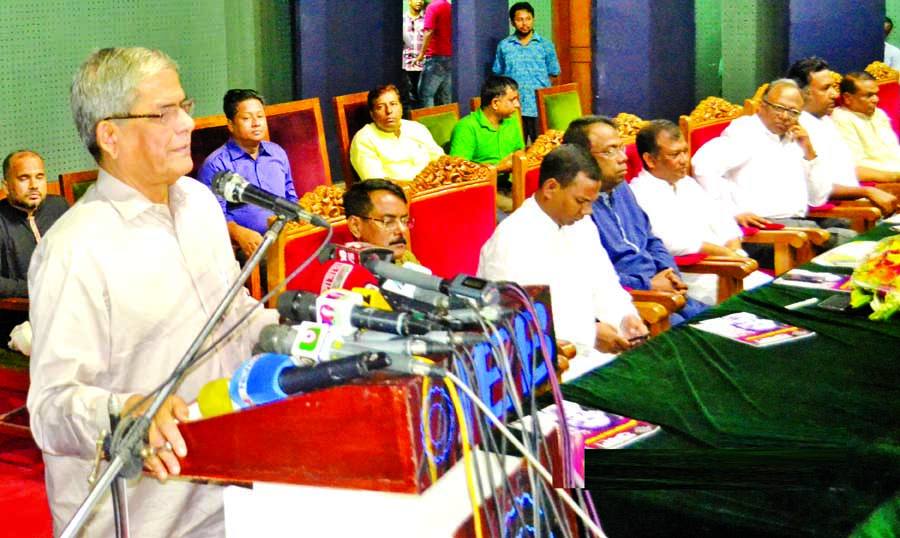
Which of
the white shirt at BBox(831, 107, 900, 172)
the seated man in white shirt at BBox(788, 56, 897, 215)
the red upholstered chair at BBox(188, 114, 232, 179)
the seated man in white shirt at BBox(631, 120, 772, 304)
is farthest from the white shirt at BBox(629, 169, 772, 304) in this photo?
the white shirt at BBox(831, 107, 900, 172)

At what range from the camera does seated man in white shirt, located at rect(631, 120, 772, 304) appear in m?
4.40

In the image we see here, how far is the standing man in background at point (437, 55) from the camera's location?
8.01 meters

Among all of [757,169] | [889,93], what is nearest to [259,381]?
[757,169]

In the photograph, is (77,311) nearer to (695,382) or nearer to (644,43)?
(695,382)

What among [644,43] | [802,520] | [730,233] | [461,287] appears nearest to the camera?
[461,287]

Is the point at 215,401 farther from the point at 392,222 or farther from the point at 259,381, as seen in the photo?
the point at 392,222

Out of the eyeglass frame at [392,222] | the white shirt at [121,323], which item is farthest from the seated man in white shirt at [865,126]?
the white shirt at [121,323]

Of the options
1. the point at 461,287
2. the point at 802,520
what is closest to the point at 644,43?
the point at 802,520

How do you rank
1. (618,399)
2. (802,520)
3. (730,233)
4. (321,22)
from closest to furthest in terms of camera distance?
(802,520) < (618,399) < (730,233) < (321,22)

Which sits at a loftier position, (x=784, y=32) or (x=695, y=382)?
(x=784, y=32)

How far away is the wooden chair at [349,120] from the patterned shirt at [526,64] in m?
2.30

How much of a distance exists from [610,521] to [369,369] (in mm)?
841

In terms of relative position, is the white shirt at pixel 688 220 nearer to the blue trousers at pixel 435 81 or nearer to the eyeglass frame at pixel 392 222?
the eyeglass frame at pixel 392 222

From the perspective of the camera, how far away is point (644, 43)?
7.18m
